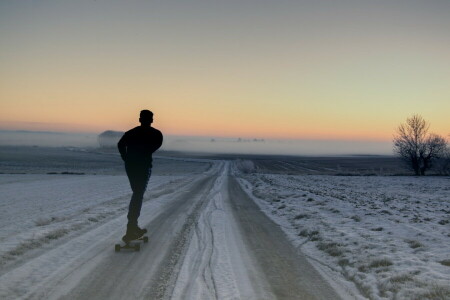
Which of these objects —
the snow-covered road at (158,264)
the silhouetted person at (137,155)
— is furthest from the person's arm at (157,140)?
the snow-covered road at (158,264)

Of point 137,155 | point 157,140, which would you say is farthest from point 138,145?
point 157,140

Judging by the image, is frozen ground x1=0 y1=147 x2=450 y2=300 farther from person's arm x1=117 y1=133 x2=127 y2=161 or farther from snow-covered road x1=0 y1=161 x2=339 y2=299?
person's arm x1=117 y1=133 x2=127 y2=161

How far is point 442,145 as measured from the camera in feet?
215

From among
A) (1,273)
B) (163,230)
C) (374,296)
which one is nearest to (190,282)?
(374,296)

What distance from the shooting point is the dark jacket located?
687 centimetres

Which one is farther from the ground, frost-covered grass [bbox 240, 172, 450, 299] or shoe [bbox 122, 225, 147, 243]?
shoe [bbox 122, 225, 147, 243]

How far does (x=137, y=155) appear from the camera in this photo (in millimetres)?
6934

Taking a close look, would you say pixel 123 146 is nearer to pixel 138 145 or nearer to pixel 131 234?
pixel 138 145

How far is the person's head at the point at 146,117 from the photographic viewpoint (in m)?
6.95

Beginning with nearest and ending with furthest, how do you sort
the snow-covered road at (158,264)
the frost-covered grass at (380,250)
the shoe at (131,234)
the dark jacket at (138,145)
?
1. the snow-covered road at (158,264)
2. the frost-covered grass at (380,250)
3. the shoe at (131,234)
4. the dark jacket at (138,145)

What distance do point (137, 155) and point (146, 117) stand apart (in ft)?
2.50

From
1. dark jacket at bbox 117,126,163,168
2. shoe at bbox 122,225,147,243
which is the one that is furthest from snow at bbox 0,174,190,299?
dark jacket at bbox 117,126,163,168

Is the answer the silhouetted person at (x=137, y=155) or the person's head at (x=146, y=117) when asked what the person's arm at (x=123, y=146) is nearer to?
the silhouetted person at (x=137, y=155)

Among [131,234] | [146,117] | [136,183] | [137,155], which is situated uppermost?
[146,117]
